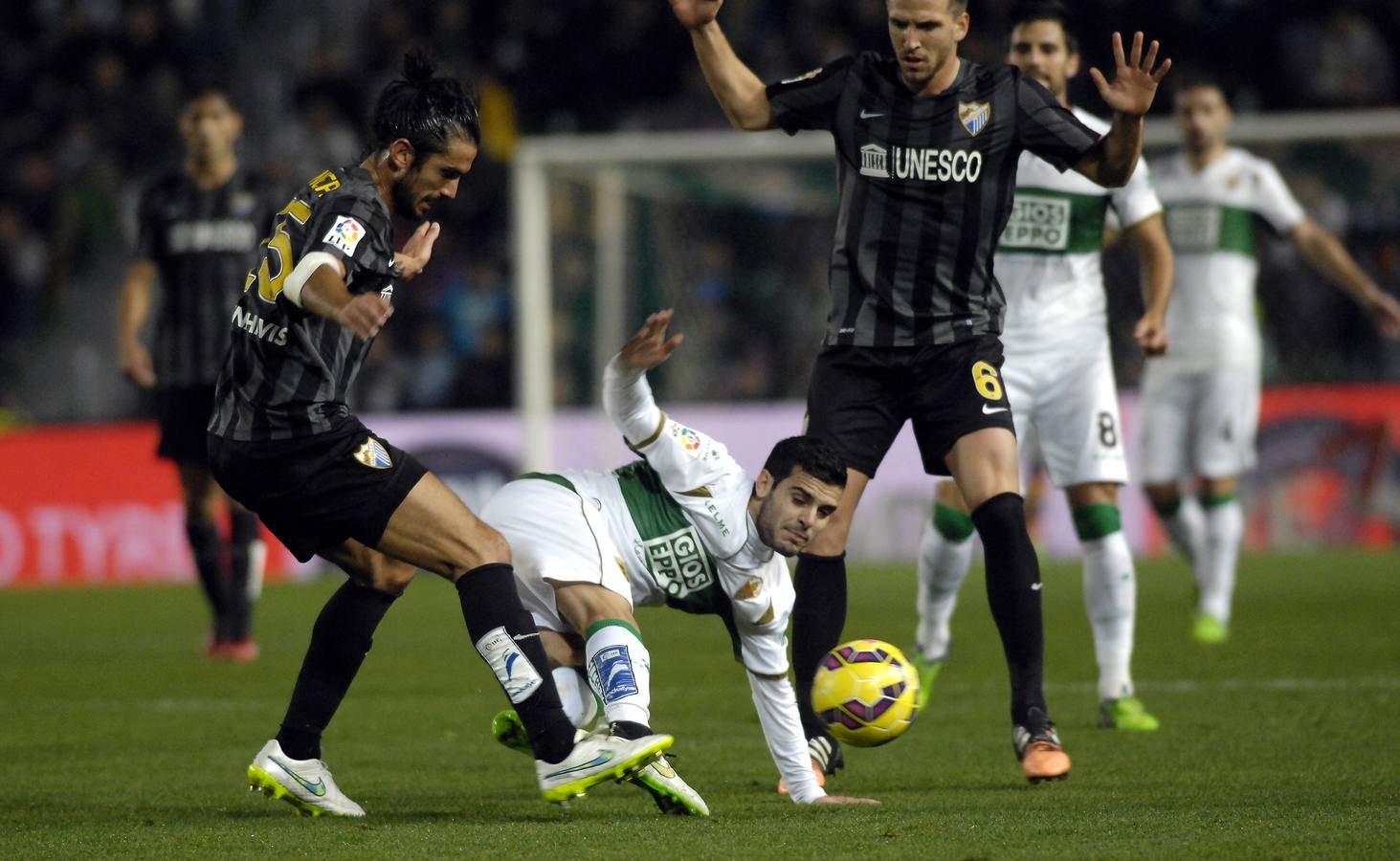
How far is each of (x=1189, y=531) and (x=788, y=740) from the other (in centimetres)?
473

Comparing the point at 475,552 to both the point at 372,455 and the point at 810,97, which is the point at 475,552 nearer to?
the point at 372,455

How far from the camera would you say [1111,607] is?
627cm

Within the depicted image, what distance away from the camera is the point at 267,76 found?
59.8 ft

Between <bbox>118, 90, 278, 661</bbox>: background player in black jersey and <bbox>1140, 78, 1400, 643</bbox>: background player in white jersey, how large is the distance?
4096 mm

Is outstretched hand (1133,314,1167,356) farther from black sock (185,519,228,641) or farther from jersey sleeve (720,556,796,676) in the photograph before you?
black sock (185,519,228,641)

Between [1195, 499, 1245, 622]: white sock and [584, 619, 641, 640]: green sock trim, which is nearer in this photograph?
[584, 619, 641, 640]: green sock trim

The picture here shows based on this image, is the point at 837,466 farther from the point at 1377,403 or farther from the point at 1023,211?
the point at 1377,403

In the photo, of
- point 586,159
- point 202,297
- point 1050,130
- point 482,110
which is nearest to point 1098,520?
point 1050,130

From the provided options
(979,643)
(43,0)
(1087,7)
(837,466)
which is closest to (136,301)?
(979,643)

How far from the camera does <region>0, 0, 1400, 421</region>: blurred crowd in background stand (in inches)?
604

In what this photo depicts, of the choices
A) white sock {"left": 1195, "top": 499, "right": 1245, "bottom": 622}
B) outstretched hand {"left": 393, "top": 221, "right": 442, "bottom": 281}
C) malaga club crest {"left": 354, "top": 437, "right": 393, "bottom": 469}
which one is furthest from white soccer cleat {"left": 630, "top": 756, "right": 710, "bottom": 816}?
white sock {"left": 1195, "top": 499, "right": 1245, "bottom": 622}

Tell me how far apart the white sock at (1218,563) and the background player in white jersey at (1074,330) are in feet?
8.05

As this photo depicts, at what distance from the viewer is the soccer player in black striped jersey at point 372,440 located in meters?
4.32

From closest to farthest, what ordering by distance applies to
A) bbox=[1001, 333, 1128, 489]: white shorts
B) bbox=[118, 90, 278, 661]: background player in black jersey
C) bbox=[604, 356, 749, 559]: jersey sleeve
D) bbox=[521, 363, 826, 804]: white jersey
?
bbox=[521, 363, 826, 804]: white jersey, bbox=[604, 356, 749, 559]: jersey sleeve, bbox=[1001, 333, 1128, 489]: white shorts, bbox=[118, 90, 278, 661]: background player in black jersey
